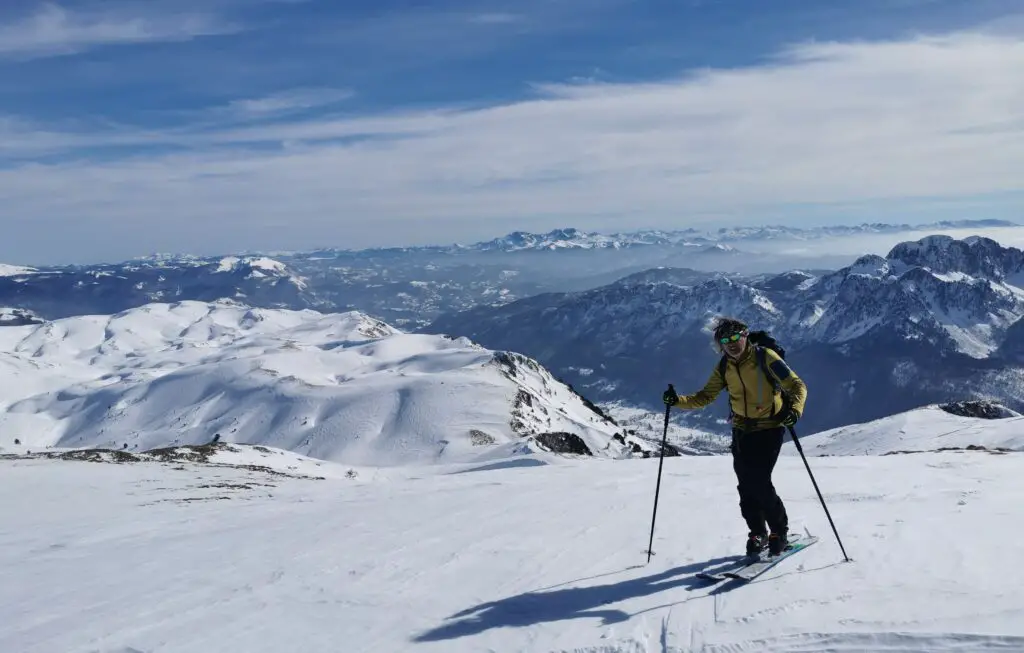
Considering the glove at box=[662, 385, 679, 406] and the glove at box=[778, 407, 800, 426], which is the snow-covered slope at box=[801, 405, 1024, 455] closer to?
the glove at box=[662, 385, 679, 406]

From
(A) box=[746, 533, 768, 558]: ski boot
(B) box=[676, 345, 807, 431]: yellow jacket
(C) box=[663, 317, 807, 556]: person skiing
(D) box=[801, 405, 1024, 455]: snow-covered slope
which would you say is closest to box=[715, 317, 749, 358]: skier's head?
(C) box=[663, 317, 807, 556]: person skiing

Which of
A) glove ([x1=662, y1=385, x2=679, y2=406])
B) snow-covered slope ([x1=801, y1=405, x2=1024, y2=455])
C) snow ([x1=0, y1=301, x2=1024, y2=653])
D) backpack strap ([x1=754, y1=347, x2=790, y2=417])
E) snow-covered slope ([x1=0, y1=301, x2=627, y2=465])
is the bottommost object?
snow-covered slope ([x1=0, y1=301, x2=627, y2=465])

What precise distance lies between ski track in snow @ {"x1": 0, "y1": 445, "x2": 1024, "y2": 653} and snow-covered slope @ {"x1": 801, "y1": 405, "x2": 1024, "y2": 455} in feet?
179

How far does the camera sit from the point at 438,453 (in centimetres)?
11125

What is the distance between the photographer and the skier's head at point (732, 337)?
9930mm

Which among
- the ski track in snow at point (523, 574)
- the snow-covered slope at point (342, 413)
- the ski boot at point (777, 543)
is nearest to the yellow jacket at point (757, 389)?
the ski boot at point (777, 543)

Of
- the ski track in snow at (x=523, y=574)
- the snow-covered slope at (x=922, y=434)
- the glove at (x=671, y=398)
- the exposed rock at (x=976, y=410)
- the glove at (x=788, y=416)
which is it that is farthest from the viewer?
the exposed rock at (x=976, y=410)

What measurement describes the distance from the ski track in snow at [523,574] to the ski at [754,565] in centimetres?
15

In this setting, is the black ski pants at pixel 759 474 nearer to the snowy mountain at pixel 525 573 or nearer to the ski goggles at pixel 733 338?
the snowy mountain at pixel 525 573

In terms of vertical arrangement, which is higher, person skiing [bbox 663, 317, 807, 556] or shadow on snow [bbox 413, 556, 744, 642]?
person skiing [bbox 663, 317, 807, 556]

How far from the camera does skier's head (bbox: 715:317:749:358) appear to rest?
993 cm

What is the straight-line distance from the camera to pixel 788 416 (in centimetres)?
967

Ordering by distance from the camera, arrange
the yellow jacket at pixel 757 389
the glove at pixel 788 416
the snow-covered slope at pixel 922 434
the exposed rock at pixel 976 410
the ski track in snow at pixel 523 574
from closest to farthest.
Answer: the ski track in snow at pixel 523 574 < the glove at pixel 788 416 < the yellow jacket at pixel 757 389 < the snow-covered slope at pixel 922 434 < the exposed rock at pixel 976 410

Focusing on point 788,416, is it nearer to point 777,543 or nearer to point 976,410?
point 777,543
